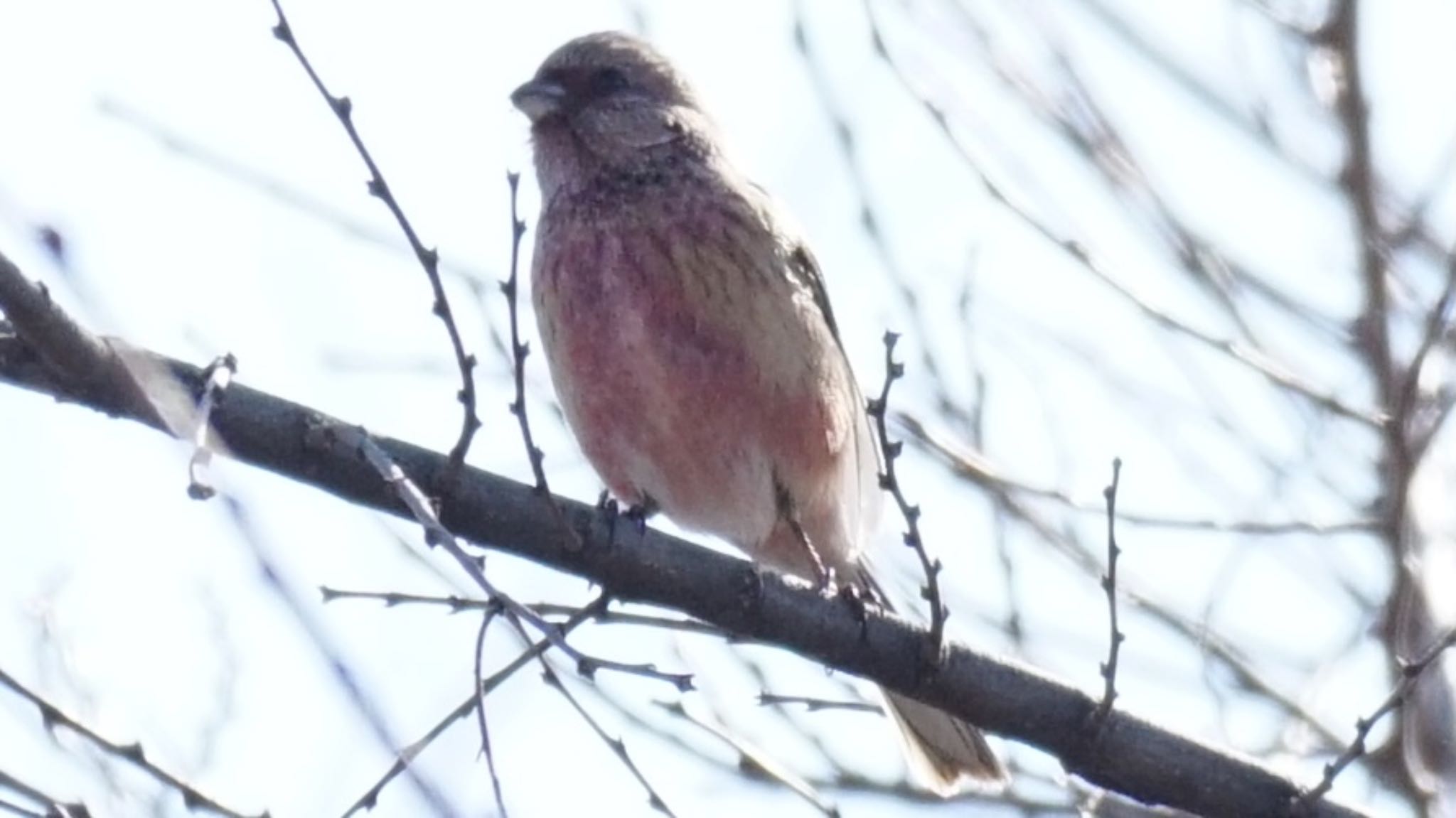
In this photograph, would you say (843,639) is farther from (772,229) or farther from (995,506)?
(772,229)

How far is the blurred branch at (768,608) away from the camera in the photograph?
4367mm

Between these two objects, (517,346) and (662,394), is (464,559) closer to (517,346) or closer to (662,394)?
(517,346)

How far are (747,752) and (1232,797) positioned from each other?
109 centimetres

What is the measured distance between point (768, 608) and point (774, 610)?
0.09ft

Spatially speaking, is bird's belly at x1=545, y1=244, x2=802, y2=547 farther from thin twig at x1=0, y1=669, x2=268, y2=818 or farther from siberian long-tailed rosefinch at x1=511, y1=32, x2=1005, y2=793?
thin twig at x1=0, y1=669, x2=268, y2=818

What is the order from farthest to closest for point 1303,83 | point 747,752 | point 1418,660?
point 1303,83 < point 747,752 < point 1418,660

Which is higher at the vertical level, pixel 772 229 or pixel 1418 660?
pixel 772 229

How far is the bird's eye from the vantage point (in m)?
6.96

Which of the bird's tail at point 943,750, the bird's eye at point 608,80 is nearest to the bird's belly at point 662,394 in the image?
the bird's tail at point 943,750

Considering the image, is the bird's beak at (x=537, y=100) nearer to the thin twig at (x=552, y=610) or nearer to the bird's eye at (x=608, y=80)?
the bird's eye at (x=608, y=80)

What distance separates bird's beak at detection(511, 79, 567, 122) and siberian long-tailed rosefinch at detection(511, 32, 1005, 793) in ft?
1.27

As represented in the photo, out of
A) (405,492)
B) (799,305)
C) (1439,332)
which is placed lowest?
(405,492)

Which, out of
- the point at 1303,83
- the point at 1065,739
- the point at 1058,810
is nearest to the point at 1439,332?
the point at 1303,83

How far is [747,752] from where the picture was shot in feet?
15.9
